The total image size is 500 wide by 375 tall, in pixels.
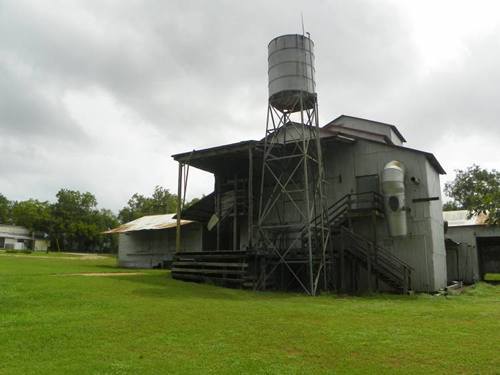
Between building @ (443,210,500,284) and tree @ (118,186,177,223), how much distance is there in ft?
150

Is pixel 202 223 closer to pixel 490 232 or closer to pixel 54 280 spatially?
pixel 54 280

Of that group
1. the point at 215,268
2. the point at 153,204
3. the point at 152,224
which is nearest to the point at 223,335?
the point at 215,268

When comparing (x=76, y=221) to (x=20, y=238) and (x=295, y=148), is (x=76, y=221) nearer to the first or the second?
(x=20, y=238)

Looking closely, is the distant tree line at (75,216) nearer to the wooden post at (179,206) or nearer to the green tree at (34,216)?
the green tree at (34,216)

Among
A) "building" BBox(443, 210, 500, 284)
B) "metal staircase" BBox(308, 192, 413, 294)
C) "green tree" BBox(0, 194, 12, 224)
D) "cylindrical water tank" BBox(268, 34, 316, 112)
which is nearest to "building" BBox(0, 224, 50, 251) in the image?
"green tree" BBox(0, 194, 12, 224)

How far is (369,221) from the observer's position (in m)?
22.4

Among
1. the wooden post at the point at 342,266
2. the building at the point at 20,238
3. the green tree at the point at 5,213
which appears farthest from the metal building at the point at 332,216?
the green tree at the point at 5,213

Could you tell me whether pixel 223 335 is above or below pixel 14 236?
→ below

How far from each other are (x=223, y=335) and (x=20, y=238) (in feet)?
244

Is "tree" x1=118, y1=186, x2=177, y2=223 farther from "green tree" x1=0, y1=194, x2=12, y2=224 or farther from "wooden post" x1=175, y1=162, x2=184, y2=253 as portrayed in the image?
"wooden post" x1=175, y1=162, x2=184, y2=253

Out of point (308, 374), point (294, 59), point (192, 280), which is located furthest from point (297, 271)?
point (308, 374)

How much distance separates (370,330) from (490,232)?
27.8 m

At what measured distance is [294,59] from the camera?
69.7ft

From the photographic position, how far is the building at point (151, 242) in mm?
34250
